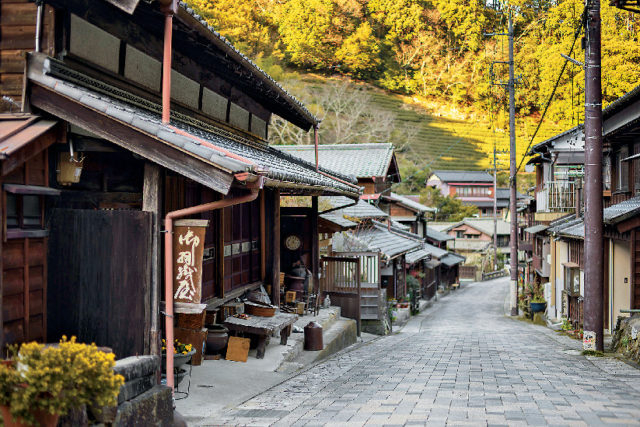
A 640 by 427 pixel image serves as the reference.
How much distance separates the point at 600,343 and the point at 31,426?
11884 mm

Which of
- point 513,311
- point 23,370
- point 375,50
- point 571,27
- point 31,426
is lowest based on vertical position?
point 513,311

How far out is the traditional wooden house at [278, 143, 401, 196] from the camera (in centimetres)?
3136

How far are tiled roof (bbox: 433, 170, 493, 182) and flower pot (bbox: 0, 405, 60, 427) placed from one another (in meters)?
73.7

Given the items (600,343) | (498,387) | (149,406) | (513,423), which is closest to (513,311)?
(600,343)

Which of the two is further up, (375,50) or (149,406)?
(375,50)

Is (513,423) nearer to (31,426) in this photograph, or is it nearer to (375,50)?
(31,426)

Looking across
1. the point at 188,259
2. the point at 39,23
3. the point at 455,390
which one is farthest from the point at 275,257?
the point at 39,23

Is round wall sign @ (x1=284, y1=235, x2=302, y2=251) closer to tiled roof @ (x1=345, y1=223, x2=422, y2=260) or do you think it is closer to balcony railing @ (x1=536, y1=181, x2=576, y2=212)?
tiled roof @ (x1=345, y1=223, x2=422, y2=260)

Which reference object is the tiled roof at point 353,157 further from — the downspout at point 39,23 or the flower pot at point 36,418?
the flower pot at point 36,418

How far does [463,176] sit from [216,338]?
6966 cm

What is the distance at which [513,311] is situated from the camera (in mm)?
30156

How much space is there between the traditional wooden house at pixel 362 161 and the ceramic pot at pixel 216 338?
21.0 m

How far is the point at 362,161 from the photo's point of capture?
1281 inches

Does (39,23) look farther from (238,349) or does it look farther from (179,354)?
(238,349)
